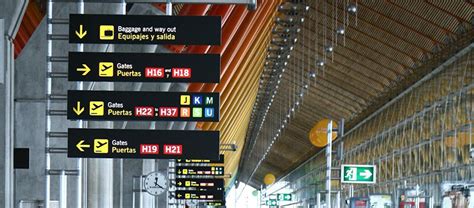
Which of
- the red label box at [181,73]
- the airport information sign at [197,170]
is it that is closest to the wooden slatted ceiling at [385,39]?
the airport information sign at [197,170]

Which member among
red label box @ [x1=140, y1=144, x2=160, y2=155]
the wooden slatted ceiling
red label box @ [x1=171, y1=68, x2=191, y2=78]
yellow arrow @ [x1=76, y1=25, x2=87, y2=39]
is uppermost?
the wooden slatted ceiling

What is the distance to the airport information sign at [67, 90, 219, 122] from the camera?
615 inches

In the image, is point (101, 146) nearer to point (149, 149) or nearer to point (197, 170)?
point (149, 149)

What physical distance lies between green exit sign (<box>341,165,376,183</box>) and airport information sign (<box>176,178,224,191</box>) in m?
10.9

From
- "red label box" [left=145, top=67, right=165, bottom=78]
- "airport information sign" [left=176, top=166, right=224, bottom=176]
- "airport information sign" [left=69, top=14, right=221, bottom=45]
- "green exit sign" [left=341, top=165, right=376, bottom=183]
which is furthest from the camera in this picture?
"airport information sign" [left=176, top=166, right=224, bottom=176]

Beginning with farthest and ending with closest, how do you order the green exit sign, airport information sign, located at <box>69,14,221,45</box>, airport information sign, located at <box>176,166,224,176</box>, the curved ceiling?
airport information sign, located at <box>176,166,224,176</box> → the green exit sign → the curved ceiling → airport information sign, located at <box>69,14,221,45</box>

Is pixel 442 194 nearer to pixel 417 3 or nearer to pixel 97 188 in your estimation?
pixel 417 3

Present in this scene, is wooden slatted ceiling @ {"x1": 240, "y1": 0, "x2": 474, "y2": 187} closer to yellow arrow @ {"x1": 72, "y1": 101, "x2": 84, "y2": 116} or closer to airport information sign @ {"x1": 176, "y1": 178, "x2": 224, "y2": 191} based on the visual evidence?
airport information sign @ {"x1": 176, "y1": 178, "x2": 224, "y2": 191}

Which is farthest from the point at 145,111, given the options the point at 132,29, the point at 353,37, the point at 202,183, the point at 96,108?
the point at 202,183

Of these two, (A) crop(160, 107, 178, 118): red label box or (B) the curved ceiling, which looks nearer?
(A) crop(160, 107, 178, 118): red label box

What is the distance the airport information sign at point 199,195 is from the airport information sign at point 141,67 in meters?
28.5

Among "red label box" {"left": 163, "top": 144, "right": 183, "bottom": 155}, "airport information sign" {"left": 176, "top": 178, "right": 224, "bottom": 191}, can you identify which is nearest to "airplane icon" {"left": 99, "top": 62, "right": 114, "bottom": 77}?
"red label box" {"left": 163, "top": 144, "right": 183, "bottom": 155}

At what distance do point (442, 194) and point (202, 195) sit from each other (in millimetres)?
16815

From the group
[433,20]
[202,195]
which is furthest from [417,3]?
[202,195]
